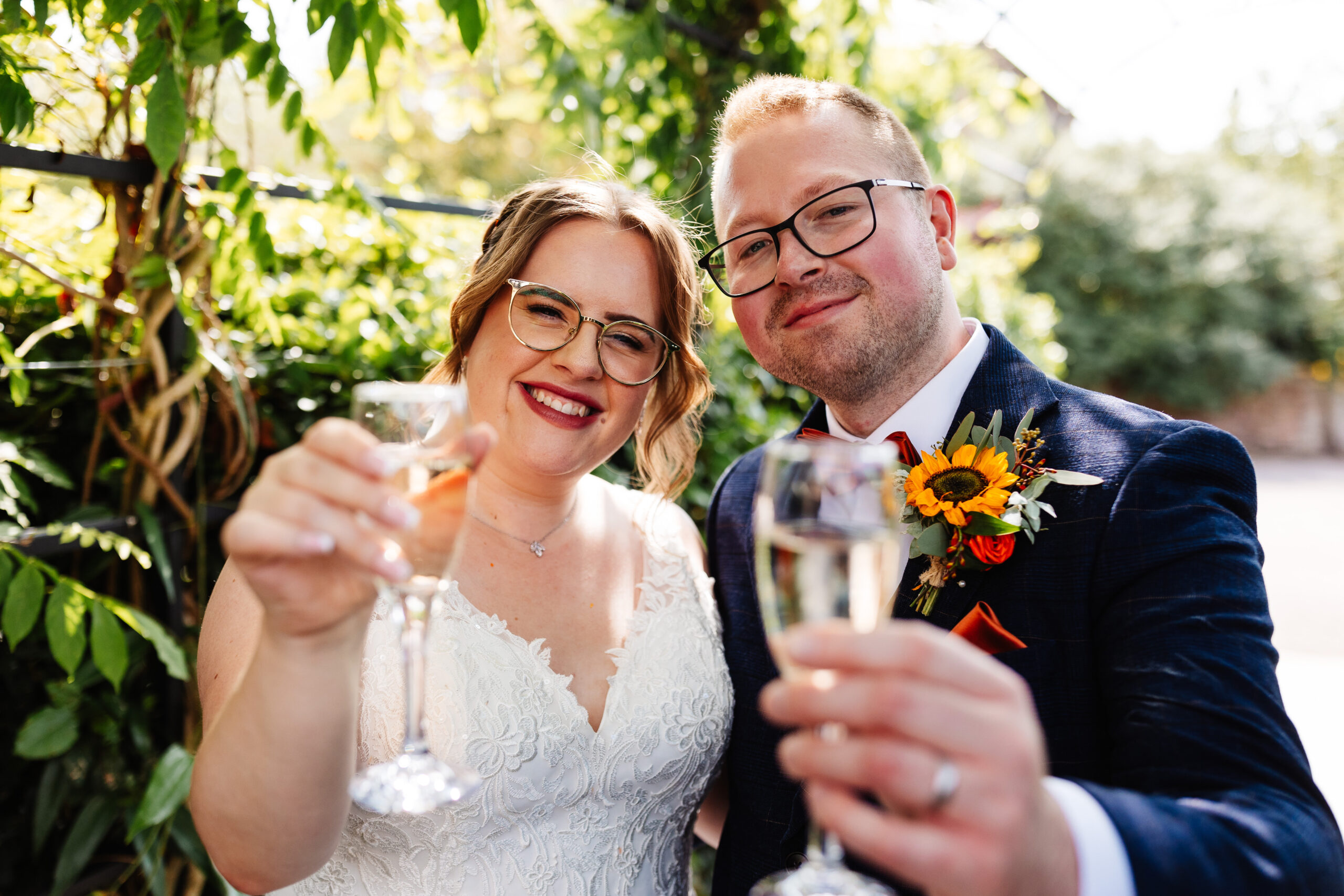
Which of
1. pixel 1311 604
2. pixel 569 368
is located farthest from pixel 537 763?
pixel 1311 604

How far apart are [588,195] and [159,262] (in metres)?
1.10

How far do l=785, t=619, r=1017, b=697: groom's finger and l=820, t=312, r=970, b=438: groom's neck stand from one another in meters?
1.37

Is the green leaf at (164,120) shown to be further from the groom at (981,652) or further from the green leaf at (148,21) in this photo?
the groom at (981,652)

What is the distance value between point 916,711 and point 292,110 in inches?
89.5

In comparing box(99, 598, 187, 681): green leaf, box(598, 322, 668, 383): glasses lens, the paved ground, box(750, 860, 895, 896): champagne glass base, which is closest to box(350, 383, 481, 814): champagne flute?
box(750, 860, 895, 896): champagne glass base

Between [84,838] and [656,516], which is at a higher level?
[656,516]

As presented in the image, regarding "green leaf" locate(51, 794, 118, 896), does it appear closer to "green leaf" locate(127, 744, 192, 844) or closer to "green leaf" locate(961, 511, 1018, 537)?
"green leaf" locate(127, 744, 192, 844)

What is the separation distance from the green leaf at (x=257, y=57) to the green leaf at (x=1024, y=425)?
1937 millimetres

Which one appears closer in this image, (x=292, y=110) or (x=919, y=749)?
(x=919, y=749)

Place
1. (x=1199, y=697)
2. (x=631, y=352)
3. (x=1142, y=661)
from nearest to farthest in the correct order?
(x=1199, y=697), (x=1142, y=661), (x=631, y=352)

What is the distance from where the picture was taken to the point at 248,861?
132cm

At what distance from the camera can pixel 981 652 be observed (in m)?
1.12

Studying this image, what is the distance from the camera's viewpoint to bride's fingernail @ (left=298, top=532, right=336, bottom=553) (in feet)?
3.01

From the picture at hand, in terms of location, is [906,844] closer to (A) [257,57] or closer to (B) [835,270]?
(B) [835,270]
